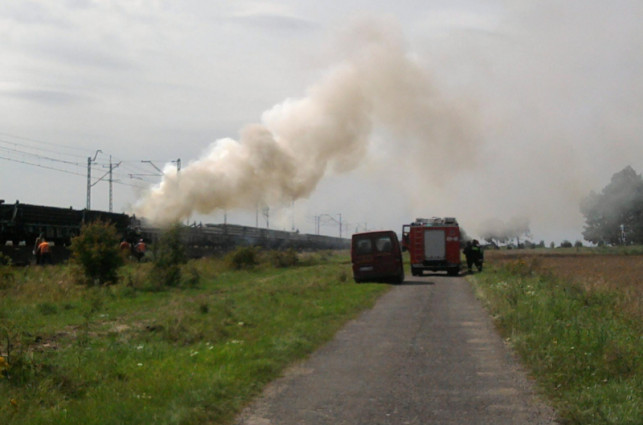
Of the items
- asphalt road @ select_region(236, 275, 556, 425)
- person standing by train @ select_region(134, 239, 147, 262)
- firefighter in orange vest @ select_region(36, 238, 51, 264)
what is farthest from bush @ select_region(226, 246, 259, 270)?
asphalt road @ select_region(236, 275, 556, 425)

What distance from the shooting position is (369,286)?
26469mm

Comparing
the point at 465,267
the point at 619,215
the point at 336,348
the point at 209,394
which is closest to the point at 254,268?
the point at 465,267

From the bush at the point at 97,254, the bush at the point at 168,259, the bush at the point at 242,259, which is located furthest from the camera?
the bush at the point at 242,259

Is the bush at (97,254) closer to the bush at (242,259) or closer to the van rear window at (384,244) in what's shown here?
the van rear window at (384,244)

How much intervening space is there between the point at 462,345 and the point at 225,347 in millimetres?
4004

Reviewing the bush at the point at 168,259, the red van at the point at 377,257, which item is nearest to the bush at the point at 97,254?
the bush at the point at 168,259

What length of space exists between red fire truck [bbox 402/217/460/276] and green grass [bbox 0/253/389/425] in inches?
509

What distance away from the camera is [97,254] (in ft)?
79.2

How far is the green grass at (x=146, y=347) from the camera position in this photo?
24.7ft

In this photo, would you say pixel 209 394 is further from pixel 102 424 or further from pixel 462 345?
pixel 462 345

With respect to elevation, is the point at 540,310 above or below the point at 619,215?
below

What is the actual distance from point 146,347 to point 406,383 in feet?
15.9

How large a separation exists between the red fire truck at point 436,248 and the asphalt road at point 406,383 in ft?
71.1

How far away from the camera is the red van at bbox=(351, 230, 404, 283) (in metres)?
28.9
